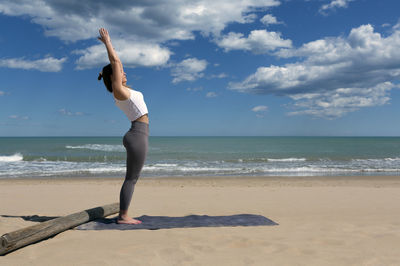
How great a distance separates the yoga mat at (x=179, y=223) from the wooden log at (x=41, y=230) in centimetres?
11

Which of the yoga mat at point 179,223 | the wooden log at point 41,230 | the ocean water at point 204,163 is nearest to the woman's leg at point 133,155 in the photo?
the yoga mat at point 179,223

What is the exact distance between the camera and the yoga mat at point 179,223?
4531 millimetres

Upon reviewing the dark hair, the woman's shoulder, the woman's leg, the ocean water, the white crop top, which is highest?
the dark hair

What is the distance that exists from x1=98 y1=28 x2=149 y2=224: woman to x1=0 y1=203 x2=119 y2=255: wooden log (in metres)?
0.67

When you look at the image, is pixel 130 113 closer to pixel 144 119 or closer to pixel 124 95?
pixel 144 119

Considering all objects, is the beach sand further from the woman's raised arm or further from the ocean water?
the ocean water

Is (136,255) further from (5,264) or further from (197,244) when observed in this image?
(5,264)

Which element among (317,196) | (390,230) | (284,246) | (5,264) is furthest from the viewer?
(317,196)

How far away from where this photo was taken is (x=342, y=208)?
639 centimetres

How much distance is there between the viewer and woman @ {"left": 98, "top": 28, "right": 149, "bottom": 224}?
4.21 m

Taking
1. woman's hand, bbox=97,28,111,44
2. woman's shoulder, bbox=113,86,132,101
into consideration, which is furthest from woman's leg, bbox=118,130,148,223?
woman's hand, bbox=97,28,111,44

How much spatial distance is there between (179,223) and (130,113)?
1.83 meters

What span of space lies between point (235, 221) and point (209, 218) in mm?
462

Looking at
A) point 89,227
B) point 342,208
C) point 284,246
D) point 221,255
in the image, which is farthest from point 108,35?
point 342,208
